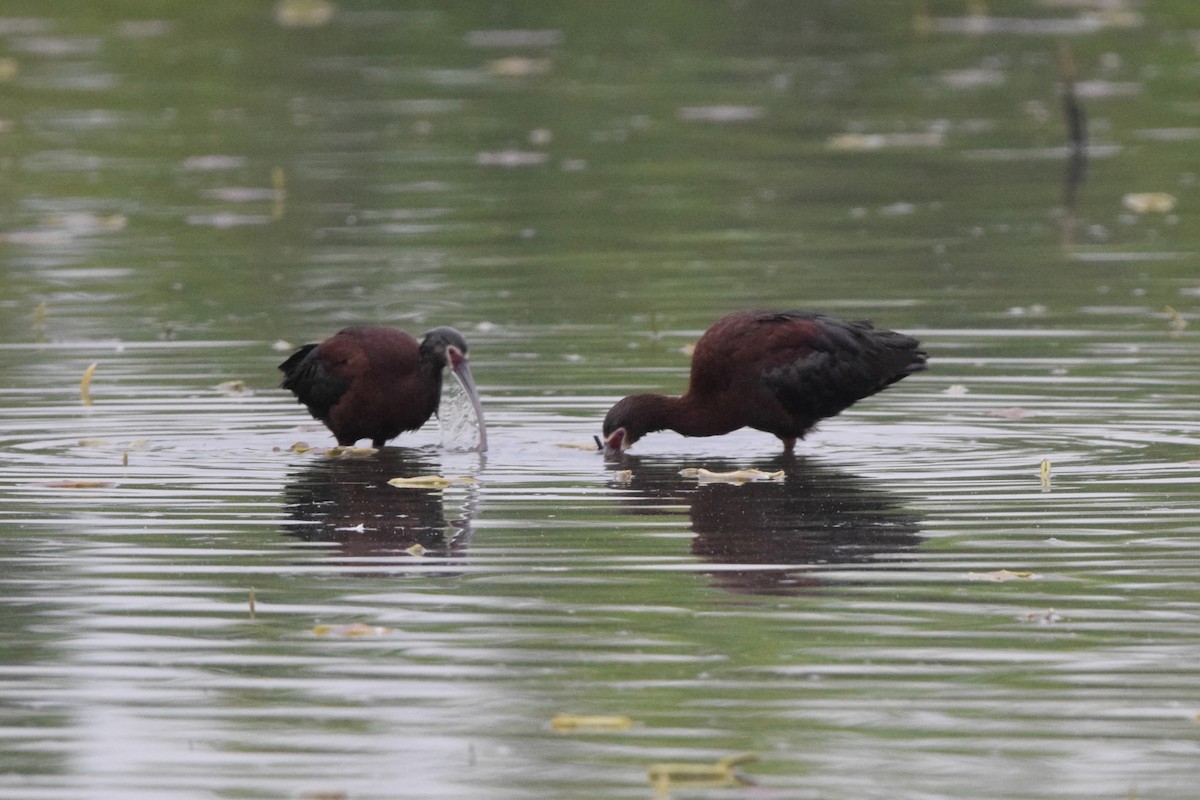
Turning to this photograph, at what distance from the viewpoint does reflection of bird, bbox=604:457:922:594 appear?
346 inches

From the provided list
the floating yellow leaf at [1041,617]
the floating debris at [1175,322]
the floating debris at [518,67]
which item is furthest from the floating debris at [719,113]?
the floating yellow leaf at [1041,617]

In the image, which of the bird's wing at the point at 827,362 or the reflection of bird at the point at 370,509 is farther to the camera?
the bird's wing at the point at 827,362

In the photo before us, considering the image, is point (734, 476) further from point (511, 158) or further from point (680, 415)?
point (511, 158)

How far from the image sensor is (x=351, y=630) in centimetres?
780

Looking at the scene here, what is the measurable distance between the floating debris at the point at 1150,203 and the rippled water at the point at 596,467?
0.21 feet

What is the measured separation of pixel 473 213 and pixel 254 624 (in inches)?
462

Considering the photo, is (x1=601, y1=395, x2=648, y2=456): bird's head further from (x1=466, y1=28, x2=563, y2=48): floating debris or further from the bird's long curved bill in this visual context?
(x1=466, y1=28, x2=563, y2=48): floating debris

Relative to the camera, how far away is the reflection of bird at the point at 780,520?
A: 28.8 ft

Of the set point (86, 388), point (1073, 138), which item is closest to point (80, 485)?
point (86, 388)

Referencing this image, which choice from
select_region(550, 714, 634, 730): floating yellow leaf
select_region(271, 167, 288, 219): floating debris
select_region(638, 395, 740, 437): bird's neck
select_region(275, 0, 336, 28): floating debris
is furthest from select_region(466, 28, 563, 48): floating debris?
select_region(550, 714, 634, 730): floating yellow leaf

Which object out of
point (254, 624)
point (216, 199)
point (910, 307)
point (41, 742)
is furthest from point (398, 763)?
point (216, 199)

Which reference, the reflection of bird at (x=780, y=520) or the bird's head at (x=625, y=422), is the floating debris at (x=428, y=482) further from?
the bird's head at (x=625, y=422)

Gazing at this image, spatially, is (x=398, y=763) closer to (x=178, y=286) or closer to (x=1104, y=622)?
(x=1104, y=622)

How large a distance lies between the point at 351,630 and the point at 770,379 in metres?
3.93
